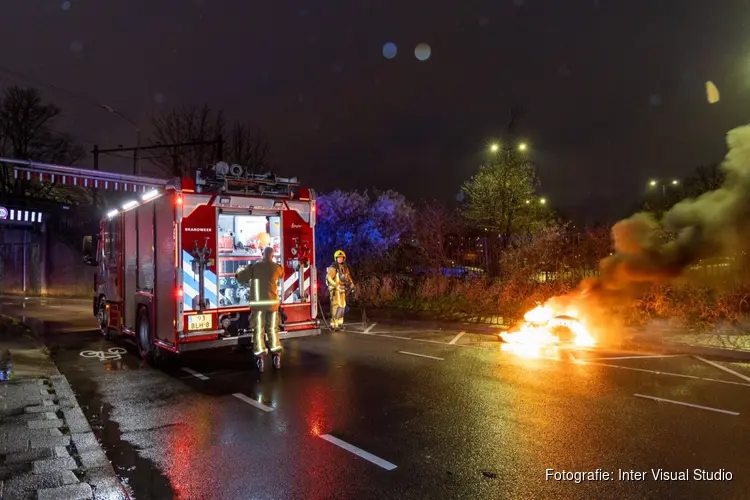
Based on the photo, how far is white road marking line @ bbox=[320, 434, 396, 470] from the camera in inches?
174

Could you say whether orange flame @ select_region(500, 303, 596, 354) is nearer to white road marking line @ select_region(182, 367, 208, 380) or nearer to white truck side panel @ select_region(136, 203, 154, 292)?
white road marking line @ select_region(182, 367, 208, 380)

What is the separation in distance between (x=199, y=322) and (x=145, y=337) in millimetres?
1715

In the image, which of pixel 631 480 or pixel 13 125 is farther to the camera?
pixel 13 125

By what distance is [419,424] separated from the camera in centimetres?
548

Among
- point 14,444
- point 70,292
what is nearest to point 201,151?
point 70,292

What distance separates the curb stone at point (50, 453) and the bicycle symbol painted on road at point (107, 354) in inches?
119

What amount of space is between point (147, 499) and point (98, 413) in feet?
8.97

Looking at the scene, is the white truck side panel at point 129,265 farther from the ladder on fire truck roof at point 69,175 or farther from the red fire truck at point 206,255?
the ladder on fire truck roof at point 69,175

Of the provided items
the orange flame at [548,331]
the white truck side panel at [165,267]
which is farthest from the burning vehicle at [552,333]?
the white truck side panel at [165,267]

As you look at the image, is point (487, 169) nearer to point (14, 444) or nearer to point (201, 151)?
point (201, 151)

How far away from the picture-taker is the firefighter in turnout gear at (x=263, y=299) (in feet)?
26.5

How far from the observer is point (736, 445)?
4703mm

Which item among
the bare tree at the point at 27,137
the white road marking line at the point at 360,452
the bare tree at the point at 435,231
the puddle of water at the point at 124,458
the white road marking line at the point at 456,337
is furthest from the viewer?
the bare tree at the point at 27,137

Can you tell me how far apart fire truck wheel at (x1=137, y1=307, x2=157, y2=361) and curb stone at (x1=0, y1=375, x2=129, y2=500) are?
2139mm
